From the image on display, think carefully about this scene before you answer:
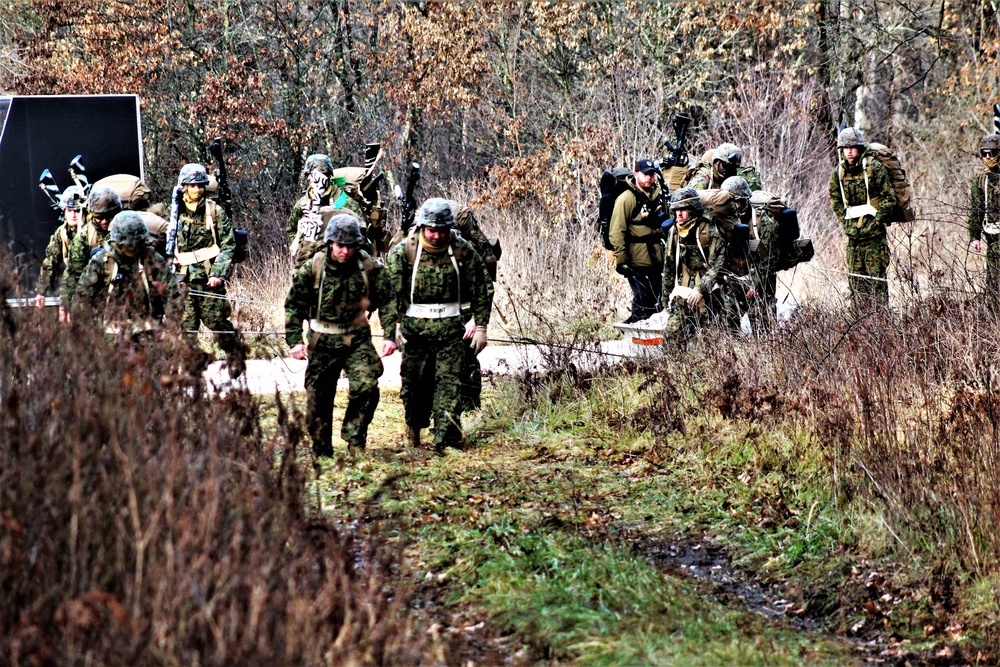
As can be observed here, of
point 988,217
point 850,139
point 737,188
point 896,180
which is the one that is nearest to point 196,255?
point 737,188

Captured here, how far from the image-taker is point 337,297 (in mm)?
8516

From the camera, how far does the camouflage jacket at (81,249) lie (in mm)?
10102

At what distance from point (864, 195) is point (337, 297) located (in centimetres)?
668

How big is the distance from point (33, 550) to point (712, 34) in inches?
725

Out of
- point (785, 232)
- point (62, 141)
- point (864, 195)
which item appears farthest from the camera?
point (62, 141)

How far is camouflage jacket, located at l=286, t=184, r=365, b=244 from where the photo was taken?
10781 mm

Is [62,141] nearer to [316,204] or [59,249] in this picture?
[59,249]

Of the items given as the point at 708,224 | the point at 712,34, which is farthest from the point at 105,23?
the point at 708,224

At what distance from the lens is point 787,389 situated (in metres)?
8.57

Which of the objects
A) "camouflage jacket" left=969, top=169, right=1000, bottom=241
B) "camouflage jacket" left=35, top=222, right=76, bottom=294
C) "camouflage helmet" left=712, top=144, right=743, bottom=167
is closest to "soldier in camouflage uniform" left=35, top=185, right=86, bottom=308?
"camouflage jacket" left=35, top=222, right=76, bottom=294

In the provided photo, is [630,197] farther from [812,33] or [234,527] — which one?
[812,33]

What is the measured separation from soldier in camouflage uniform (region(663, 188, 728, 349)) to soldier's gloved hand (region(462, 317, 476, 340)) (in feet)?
6.75

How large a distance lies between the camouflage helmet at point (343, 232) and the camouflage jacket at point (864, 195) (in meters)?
6.57

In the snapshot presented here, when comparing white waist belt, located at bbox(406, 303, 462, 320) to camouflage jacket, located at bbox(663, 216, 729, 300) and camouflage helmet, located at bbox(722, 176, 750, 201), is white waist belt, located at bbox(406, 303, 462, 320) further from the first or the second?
camouflage helmet, located at bbox(722, 176, 750, 201)
